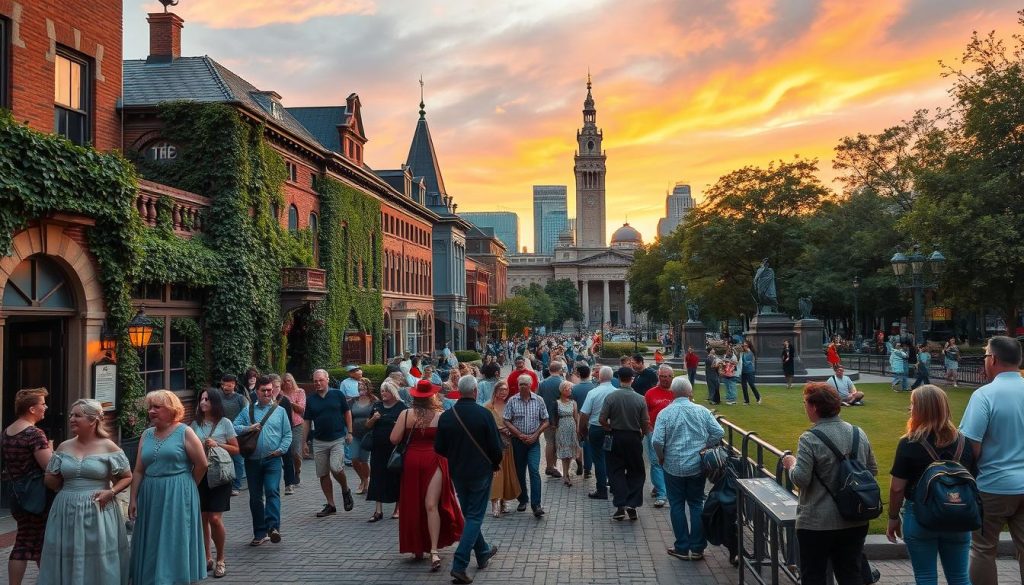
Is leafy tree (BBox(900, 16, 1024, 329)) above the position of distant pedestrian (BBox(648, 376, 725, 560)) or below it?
above

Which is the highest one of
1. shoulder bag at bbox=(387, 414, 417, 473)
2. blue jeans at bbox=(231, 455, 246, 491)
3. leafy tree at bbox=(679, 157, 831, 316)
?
leafy tree at bbox=(679, 157, 831, 316)

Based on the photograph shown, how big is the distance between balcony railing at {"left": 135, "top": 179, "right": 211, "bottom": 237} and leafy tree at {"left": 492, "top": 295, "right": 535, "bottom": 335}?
59672 mm

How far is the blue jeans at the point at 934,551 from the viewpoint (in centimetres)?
606

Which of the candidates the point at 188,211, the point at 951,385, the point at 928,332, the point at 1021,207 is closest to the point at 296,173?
the point at 188,211

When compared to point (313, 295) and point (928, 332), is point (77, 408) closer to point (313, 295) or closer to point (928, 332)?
point (313, 295)

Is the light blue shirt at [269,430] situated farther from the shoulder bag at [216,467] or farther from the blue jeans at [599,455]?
the blue jeans at [599,455]

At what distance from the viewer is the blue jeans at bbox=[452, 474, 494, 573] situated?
8.01m

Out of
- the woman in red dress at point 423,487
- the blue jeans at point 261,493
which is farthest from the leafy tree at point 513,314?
the woman in red dress at point 423,487

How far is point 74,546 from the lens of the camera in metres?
6.57

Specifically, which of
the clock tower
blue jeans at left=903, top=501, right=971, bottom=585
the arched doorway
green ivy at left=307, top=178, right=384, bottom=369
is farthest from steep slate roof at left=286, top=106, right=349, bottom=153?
the clock tower

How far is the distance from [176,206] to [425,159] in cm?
4579

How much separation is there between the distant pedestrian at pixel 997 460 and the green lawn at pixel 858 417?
3.08 metres

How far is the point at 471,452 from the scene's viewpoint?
839 cm

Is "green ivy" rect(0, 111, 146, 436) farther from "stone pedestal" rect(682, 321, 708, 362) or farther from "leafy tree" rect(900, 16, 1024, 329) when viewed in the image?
"stone pedestal" rect(682, 321, 708, 362)
